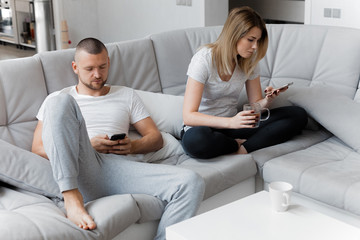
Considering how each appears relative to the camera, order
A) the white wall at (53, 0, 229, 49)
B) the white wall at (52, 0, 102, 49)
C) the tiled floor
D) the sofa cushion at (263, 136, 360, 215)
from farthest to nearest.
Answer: the tiled floor
the white wall at (52, 0, 102, 49)
the white wall at (53, 0, 229, 49)
the sofa cushion at (263, 136, 360, 215)

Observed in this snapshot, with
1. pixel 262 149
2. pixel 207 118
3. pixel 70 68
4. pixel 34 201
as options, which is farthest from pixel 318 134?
pixel 34 201

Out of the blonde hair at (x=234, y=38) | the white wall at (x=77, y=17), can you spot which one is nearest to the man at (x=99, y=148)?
the blonde hair at (x=234, y=38)

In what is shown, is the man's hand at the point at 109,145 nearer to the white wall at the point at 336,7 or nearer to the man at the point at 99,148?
the man at the point at 99,148

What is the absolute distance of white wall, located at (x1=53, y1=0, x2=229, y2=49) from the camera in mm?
4844

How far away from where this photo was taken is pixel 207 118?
2.57 metres

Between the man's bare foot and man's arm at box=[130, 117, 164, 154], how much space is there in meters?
0.50

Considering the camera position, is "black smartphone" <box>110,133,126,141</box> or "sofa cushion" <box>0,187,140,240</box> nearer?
"sofa cushion" <box>0,187,140,240</box>

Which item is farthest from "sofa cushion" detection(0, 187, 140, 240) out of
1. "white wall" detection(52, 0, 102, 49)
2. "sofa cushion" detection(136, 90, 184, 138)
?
"white wall" detection(52, 0, 102, 49)

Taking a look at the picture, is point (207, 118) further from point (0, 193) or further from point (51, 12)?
point (51, 12)

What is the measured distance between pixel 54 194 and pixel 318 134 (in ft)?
5.12

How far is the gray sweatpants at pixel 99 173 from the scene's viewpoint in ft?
6.60

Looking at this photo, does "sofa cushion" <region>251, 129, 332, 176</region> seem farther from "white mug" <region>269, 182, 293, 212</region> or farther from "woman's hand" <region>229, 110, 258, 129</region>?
"white mug" <region>269, 182, 293, 212</region>

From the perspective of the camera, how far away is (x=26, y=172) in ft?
6.87

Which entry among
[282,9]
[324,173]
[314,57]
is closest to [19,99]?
[324,173]
